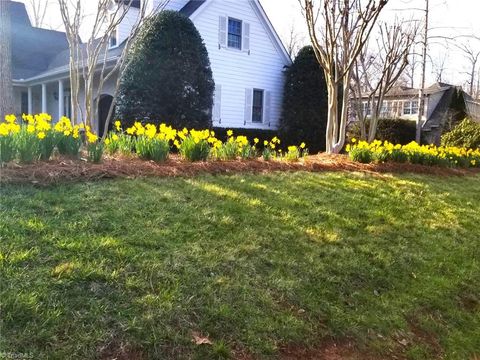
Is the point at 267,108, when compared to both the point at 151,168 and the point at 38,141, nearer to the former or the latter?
the point at 151,168

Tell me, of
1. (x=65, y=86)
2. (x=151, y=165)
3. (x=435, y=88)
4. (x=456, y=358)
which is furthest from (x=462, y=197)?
(x=435, y=88)

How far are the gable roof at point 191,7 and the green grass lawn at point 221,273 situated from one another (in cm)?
1179

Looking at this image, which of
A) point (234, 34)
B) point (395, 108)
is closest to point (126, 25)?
point (234, 34)

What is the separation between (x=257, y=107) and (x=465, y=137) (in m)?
8.09

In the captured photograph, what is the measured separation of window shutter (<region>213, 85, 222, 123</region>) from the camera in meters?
16.8

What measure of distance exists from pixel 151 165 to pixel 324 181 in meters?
2.65

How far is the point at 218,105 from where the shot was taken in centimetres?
1691

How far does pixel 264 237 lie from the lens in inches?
167

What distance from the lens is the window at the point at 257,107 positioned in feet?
61.1

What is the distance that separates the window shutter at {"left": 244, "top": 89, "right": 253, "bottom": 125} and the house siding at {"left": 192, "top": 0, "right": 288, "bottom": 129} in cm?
13

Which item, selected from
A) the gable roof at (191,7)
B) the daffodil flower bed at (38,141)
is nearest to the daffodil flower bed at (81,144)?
the daffodil flower bed at (38,141)

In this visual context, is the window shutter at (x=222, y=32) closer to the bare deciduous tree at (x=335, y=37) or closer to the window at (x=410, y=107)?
the bare deciduous tree at (x=335, y=37)

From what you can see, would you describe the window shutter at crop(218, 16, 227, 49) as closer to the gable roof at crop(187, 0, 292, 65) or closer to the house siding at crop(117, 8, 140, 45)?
the gable roof at crop(187, 0, 292, 65)

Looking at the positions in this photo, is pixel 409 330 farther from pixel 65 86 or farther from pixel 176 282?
pixel 65 86
